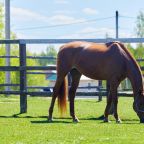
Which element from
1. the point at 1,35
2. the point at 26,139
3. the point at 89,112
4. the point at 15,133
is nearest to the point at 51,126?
the point at 15,133

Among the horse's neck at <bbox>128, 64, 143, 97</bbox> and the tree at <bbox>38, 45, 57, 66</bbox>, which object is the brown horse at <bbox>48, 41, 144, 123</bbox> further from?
the tree at <bbox>38, 45, 57, 66</bbox>

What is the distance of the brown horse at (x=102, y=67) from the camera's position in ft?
35.7

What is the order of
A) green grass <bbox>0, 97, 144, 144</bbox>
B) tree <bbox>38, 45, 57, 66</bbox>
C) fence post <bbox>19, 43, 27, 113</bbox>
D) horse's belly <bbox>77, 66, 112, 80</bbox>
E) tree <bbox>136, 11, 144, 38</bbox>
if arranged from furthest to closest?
tree <bbox>136, 11, 144, 38</bbox>, tree <bbox>38, 45, 57, 66</bbox>, fence post <bbox>19, 43, 27, 113</bbox>, horse's belly <bbox>77, 66, 112, 80</bbox>, green grass <bbox>0, 97, 144, 144</bbox>

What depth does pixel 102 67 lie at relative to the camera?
36.5ft

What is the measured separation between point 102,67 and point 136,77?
29.8 inches

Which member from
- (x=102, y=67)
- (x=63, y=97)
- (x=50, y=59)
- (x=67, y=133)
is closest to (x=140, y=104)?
(x=102, y=67)

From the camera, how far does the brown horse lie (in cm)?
1088

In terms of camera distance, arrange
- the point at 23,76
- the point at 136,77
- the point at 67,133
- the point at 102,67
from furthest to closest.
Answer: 1. the point at 23,76
2. the point at 102,67
3. the point at 136,77
4. the point at 67,133

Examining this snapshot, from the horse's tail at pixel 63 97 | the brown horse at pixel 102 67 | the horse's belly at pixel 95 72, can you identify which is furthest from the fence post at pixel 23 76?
the horse's belly at pixel 95 72

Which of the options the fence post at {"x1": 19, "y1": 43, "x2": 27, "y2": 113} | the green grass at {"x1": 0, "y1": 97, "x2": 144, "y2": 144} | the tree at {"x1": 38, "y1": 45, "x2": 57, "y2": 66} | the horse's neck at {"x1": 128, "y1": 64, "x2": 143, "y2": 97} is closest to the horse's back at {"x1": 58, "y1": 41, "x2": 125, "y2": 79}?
the horse's neck at {"x1": 128, "y1": 64, "x2": 143, "y2": 97}

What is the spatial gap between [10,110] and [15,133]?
4.97m

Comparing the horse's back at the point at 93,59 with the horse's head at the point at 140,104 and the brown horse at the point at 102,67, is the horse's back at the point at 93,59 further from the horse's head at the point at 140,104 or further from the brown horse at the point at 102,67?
the horse's head at the point at 140,104

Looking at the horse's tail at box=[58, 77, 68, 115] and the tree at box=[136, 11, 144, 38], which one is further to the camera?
the tree at box=[136, 11, 144, 38]

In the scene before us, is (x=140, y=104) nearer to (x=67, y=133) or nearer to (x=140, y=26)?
(x=67, y=133)
